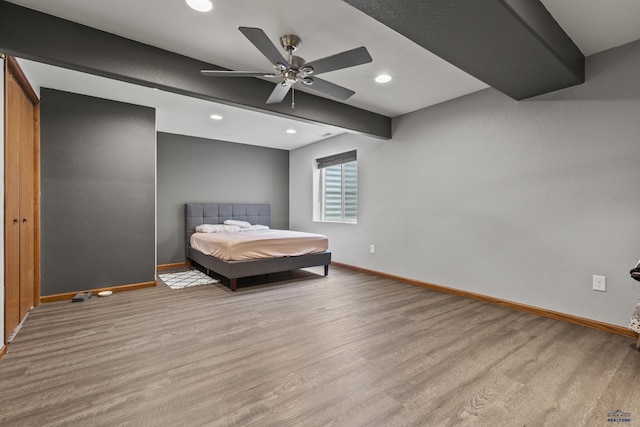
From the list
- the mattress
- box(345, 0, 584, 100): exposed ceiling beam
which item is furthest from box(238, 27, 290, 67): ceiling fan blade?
the mattress

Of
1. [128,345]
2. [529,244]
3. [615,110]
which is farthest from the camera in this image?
[529,244]

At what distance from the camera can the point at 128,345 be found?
220 centimetres

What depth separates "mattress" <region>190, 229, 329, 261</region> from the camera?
3.77 m

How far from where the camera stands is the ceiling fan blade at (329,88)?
2.52 m

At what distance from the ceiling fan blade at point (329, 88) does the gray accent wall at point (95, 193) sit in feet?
8.27

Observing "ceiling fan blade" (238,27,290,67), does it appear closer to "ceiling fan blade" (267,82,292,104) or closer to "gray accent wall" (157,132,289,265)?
"ceiling fan blade" (267,82,292,104)

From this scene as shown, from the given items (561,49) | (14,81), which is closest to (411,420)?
(561,49)

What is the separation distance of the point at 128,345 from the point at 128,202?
2134 mm

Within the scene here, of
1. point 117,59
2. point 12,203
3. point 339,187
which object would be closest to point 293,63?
point 117,59

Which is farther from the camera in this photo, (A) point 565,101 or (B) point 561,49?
(A) point 565,101

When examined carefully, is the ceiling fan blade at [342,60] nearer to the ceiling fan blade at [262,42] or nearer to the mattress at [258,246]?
the ceiling fan blade at [262,42]

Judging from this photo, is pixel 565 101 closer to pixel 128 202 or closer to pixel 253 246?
pixel 253 246

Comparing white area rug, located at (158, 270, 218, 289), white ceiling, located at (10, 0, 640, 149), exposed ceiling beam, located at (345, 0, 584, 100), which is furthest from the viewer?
white area rug, located at (158, 270, 218, 289)

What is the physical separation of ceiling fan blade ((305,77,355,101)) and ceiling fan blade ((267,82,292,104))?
194mm
